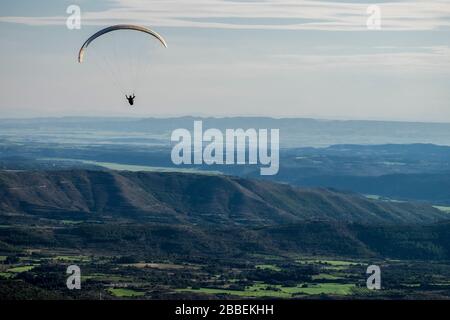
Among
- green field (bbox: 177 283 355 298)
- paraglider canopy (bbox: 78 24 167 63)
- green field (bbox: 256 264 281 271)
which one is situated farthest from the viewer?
green field (bbox: 256 264 281 271)

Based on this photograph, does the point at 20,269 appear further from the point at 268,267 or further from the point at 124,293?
the point at 268,267

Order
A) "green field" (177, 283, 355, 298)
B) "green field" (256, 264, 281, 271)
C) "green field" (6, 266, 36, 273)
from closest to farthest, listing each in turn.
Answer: "green field" (177, 283, 355, 298), "green field" (6, 266, 36, 273), "green field" (256, 264, 281, 271)

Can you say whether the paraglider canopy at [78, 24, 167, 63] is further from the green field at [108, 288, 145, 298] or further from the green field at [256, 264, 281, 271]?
the green field at [256, 264, 281, 271]

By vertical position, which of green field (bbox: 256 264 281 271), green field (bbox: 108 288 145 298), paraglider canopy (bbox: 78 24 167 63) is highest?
paraglider canopy (bbox: 78 24 167 63)

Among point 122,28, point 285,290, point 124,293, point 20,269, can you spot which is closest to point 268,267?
point 285,290

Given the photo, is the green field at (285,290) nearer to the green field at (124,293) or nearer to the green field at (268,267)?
the green field at (124,293)

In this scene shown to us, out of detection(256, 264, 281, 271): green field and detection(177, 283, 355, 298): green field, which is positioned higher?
detection(256, 264, 281, 271): green field

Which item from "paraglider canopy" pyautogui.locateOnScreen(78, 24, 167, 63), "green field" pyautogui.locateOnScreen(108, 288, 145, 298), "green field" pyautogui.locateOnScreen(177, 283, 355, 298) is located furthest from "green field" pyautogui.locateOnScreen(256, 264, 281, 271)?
"paraglider canopy" pyautogui.locateOnScreen(78, 24, 167, 63)

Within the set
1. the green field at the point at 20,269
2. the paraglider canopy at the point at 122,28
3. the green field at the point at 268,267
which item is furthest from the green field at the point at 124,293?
the paraglider canopy at the point at 122,28

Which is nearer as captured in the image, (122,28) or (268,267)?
(122,28)

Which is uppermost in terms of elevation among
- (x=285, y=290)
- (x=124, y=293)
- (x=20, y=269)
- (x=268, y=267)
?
(x=268, y=267)
